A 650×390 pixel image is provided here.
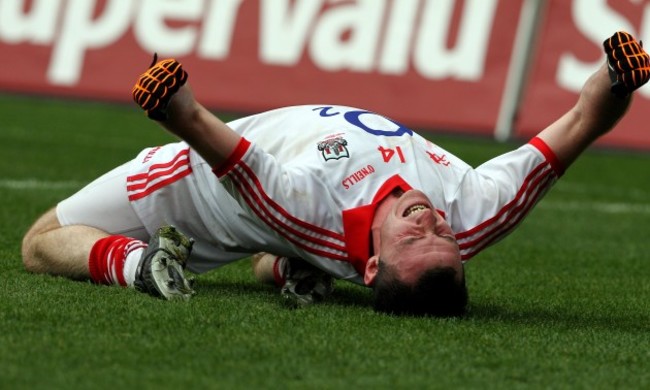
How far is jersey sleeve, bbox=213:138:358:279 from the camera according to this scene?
499cm

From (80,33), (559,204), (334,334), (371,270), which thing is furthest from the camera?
(80,33)

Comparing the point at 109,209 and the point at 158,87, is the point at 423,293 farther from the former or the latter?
the point at 109,209

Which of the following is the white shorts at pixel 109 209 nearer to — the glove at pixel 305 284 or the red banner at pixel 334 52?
the glove at pixel 305 284

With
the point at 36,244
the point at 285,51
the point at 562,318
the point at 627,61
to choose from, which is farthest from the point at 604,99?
the point at 285,51

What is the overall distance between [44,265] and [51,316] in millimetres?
1070

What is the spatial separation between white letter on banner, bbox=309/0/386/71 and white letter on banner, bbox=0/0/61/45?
10.1 ft

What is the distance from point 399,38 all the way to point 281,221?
31.3ft

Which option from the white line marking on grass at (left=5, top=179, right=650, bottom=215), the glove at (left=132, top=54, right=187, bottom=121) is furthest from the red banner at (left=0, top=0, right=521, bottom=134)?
the glove at (left=132, top=54, right=187, bottom=121)

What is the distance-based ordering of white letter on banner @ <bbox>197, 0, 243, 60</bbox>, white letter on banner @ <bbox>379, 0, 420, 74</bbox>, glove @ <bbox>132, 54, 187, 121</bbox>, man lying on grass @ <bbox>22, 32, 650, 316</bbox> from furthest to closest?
white letter on banner @ <bbox>197, 0, 243, 60</bbox>, white letter on banner @ <bbox>379, 0, 420, 74</bbox>, man lying on grass @ <bbox>22, 32, 650, 316</bbox>, glove @ <bbox>132, 54, 187, 121</bbox>

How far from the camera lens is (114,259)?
5.38m

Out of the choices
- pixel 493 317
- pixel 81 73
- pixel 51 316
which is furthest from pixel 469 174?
pixel 81 73

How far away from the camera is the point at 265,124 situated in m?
5.61

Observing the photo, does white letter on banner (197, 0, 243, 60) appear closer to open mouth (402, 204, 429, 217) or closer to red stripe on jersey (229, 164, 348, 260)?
red stripe on jersey (229, 164, 348, 260)

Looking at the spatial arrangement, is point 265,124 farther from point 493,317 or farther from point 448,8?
point 448,8
